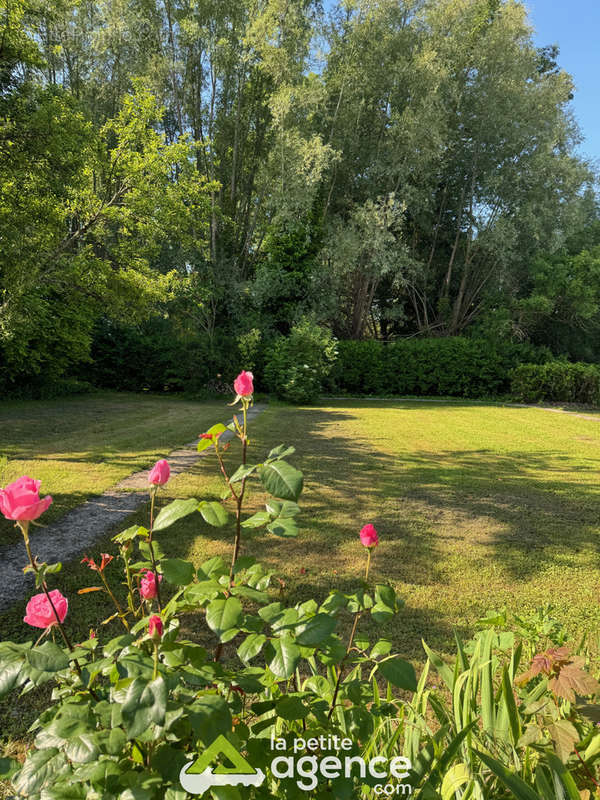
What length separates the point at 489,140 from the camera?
17844 millimetres

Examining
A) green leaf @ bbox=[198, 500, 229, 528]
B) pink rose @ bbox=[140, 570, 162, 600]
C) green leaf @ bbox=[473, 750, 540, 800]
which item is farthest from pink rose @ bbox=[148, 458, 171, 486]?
green leaf @ bbox=[473, 750, 540, 800]

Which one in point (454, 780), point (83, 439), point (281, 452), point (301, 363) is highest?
point (301, 363)

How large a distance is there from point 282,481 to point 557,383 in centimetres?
1592

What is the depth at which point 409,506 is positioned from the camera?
450cm

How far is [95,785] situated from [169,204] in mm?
9409

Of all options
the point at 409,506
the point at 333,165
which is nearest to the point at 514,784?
the point at 409,506

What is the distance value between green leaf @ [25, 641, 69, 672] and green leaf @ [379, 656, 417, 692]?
0.61m

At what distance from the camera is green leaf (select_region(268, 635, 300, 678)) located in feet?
2.73

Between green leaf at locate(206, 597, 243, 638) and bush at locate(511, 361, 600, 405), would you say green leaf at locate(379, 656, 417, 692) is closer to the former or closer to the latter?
green leaf at locate(206, 597, 243, 638)

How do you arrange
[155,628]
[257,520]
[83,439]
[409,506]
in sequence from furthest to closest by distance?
[83,439] < [409,506] < [257,520] < [155,628]

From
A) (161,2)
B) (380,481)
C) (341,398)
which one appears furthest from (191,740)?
(161,2)

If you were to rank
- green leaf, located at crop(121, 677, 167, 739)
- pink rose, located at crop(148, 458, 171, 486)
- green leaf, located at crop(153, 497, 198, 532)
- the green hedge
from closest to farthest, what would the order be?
green leaf, located at crop(121, 677, 167, 739) < green leaf, located at crop(153, 497, 198, 532) < pink rose, located at crop(148, 458, 171, 486) < the green hedge

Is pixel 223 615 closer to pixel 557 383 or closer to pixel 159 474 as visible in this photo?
pixel 159 474

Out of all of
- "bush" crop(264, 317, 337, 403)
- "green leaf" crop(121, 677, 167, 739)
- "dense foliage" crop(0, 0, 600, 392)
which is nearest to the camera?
"green leaf" crop(121, 677, 167, 739)
